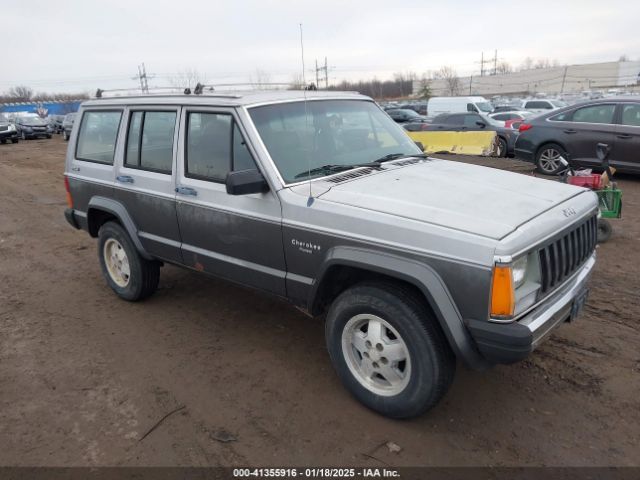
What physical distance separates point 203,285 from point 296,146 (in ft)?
8.19

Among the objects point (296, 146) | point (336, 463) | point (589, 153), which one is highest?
point (296, 146)

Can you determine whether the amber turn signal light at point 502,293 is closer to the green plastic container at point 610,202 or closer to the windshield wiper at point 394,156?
the windshield wiper at point 394,156

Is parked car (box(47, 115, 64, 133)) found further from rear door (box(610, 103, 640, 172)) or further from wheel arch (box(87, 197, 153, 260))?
rear door (box(610, 103, 640, 172))

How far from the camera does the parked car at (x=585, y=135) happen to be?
9.21 m

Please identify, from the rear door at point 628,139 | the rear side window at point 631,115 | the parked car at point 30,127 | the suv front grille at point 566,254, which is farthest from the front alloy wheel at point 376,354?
the parked car at point 30,127

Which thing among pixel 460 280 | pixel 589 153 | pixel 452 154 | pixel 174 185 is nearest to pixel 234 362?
pixel 174 185

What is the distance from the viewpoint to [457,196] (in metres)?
3.11

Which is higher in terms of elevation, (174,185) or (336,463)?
(174,185)

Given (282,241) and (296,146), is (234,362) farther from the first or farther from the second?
(296,146)

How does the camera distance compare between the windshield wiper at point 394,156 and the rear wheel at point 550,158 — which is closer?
the windshield wiper at point 394,156

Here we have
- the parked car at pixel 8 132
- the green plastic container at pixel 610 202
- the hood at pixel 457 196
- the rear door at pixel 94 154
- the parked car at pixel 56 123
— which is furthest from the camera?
the parked car at pixel 56 123

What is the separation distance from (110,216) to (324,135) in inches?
103

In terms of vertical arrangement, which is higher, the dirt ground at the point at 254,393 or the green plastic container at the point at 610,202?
the green plastic container at the point at 610,202

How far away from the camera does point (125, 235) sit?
15.8ft
